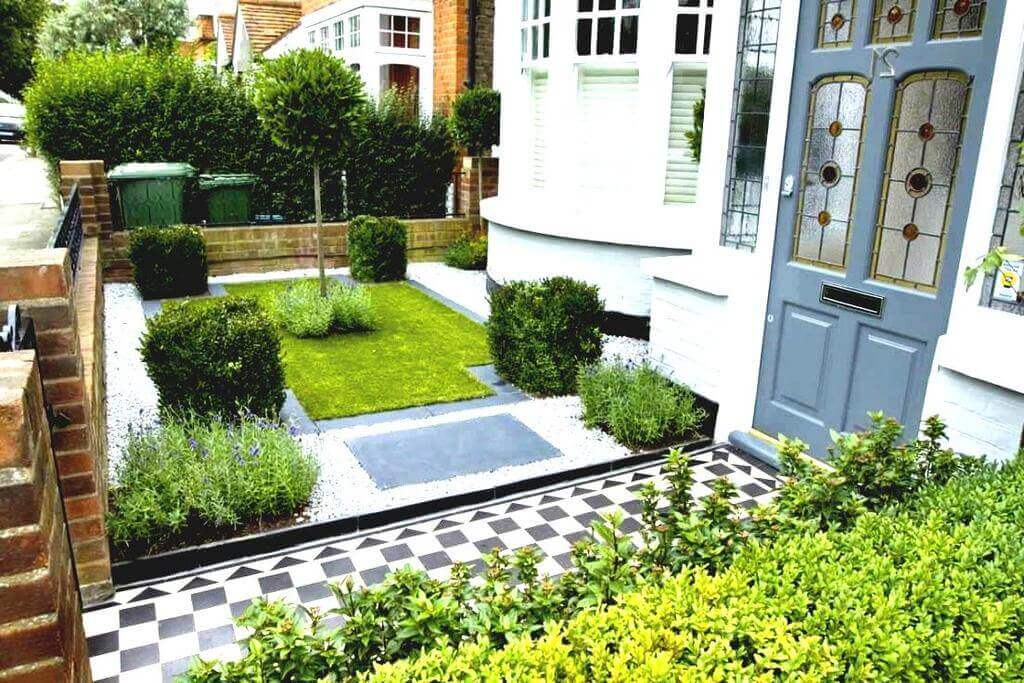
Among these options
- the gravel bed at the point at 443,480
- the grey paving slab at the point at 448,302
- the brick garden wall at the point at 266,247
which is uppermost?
the brick garden wall at the point at 266,247

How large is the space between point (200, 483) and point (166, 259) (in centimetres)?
633

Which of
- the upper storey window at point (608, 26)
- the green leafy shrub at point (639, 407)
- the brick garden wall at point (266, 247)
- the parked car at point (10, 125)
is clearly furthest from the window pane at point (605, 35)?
the parked car at point (10, 125)

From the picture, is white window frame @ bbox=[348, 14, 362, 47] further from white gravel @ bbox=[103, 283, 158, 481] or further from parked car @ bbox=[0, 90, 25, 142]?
parked car @ bbox=[0, 90, 25, 142]

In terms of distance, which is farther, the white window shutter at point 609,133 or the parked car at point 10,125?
the parked car at point 10,125

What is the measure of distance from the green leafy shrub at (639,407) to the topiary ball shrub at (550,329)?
0.48 m

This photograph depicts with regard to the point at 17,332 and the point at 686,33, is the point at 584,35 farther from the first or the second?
the point at 17,332

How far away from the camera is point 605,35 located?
851 cm

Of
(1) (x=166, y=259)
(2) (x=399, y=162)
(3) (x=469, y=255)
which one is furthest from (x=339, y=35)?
(1) (x=166, y=259)

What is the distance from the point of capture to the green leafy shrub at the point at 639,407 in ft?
19.5

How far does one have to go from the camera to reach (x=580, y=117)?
8930 mm

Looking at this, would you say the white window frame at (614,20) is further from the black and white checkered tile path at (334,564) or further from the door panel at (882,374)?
the black and white checkered tile path at (334,564)

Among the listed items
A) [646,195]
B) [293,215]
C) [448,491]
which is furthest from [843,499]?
[293,215]

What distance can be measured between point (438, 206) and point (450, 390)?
7.53 meters

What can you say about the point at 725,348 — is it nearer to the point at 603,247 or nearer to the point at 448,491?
the point at 448,491
